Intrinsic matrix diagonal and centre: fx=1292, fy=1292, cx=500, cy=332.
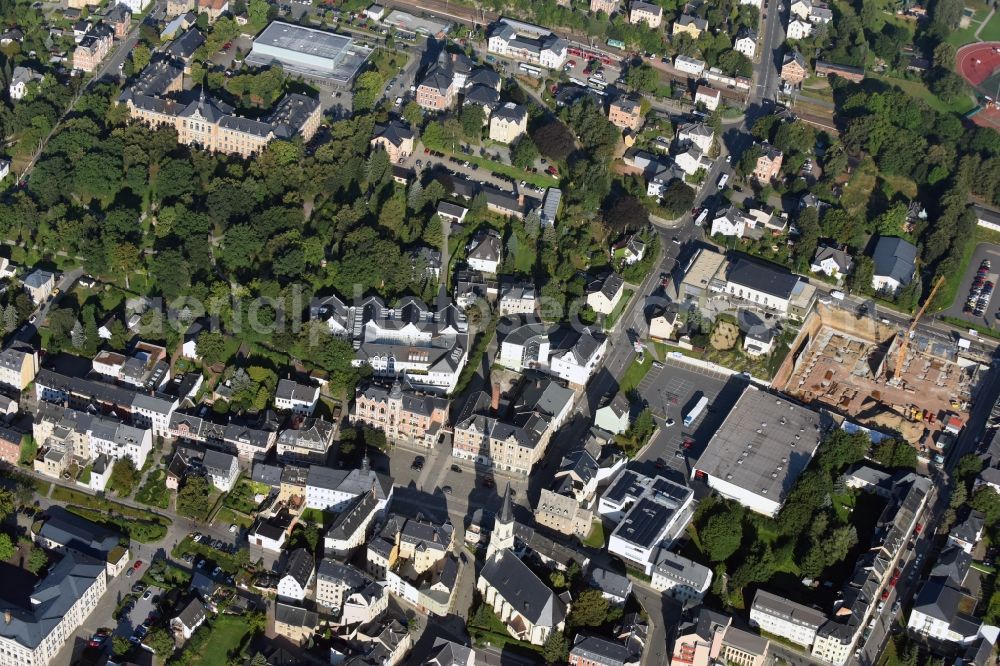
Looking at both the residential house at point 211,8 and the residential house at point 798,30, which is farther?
the residential house at point 798,30

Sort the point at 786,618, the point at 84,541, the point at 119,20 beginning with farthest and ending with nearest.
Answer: the point at 119,20 → the point at 84,541 → the point at 786,618

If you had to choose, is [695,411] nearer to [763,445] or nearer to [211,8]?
[763,445]

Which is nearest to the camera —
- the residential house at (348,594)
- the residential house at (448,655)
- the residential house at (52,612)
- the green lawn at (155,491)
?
the residential house at (52,612)

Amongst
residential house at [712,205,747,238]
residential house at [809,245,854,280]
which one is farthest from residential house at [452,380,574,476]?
residential house at [809,245,854,280]

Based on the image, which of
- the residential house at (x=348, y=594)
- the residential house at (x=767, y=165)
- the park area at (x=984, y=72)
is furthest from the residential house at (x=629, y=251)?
the park area at (x=984, y=72)

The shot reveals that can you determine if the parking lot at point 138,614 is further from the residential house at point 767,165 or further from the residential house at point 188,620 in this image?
the residential house at point 767,165

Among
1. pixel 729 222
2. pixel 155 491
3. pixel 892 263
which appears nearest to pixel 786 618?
pixel 155 491
